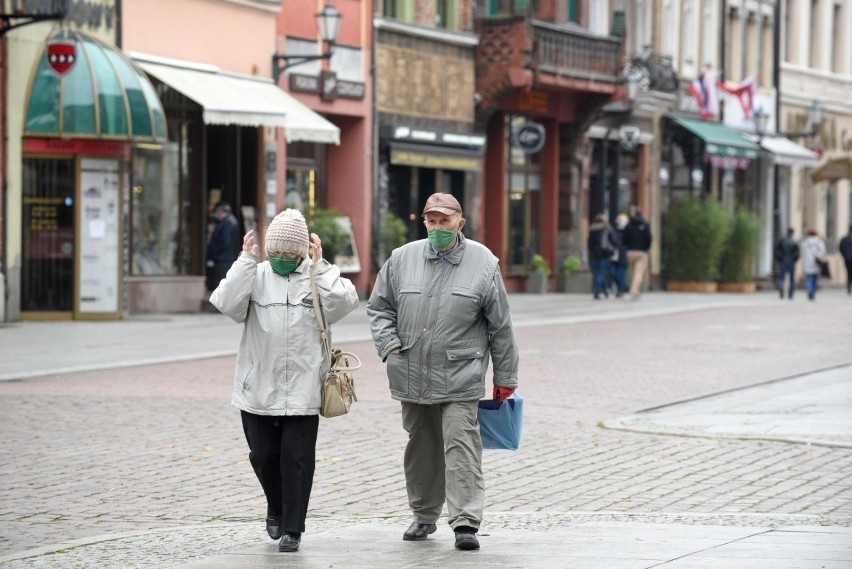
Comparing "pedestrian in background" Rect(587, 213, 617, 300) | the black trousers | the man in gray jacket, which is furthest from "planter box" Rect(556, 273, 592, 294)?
the black trousers

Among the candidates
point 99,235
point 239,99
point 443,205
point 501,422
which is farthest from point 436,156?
point 443,205

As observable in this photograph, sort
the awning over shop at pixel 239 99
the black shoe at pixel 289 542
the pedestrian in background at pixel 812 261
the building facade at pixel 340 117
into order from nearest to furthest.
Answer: the black shoe at pixel 289 542 < the awning over shop at pixel 239 99 < the building facade at pixel 340 117 < the pedestrian in background at pixel 812 261

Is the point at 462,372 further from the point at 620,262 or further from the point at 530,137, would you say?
the point at 620,262

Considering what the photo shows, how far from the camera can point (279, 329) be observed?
351 inches

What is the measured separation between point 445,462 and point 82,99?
18.0 m

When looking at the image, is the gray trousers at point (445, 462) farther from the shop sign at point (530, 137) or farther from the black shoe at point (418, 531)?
the shop sign at point (530, 137)

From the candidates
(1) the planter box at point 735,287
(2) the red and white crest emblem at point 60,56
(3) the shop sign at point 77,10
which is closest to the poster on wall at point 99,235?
(2) the red and white crest emblem at point 60,56

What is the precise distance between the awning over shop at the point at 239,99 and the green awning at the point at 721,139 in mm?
17767

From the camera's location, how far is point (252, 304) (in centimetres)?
898

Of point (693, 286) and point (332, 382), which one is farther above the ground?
point (332, 382)

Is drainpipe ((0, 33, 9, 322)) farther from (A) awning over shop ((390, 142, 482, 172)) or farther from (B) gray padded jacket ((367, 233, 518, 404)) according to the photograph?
(B) gray padded jacket ((367, 233, 518, 404))

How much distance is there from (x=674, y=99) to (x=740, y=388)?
30.4m

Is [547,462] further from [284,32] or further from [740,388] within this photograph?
[284,32]

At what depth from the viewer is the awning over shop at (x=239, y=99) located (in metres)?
28.8
